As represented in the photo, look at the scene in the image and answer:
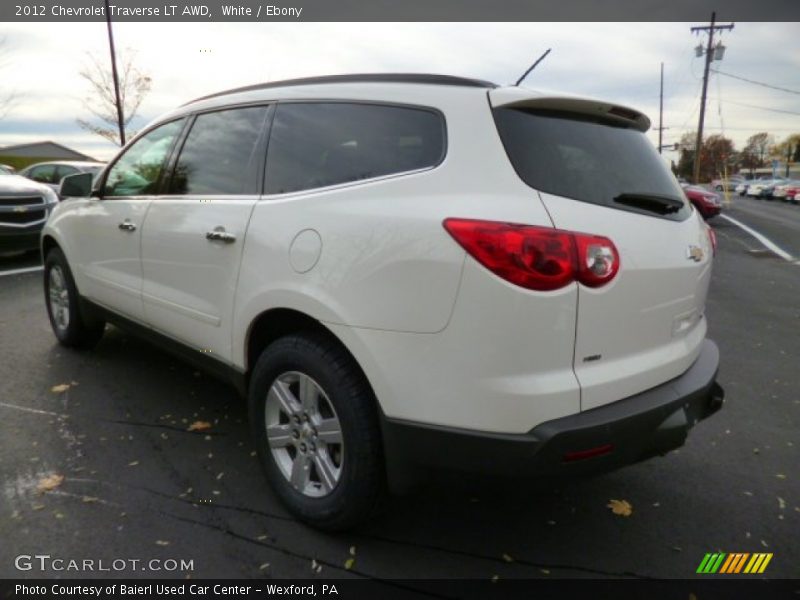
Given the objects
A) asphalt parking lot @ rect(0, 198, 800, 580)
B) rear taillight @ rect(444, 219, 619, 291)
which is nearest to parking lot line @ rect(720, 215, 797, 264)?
asphalt parking lot @ rect(0, 198, 800, 580)

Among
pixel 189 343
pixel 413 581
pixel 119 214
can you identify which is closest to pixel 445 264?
pixel 413 581

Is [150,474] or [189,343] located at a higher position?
[189,343]

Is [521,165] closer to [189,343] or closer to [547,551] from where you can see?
[547,551]

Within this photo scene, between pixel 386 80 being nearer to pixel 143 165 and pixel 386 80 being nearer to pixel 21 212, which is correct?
pixel 143 165

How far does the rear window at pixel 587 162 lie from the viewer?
2117mm

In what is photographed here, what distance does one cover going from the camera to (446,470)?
82.5 inches

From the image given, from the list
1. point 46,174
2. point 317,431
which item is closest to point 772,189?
point 46,174

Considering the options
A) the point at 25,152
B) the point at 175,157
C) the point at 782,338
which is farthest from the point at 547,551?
the point at 25,152

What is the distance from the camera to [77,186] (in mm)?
4367

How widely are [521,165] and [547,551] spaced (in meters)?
1.59

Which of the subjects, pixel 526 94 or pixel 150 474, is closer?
pixel 526 94

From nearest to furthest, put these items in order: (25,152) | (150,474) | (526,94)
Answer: (526,94), (150,474), (25,152)

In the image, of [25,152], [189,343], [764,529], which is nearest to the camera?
[764,529]

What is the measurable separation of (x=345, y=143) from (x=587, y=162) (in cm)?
98
